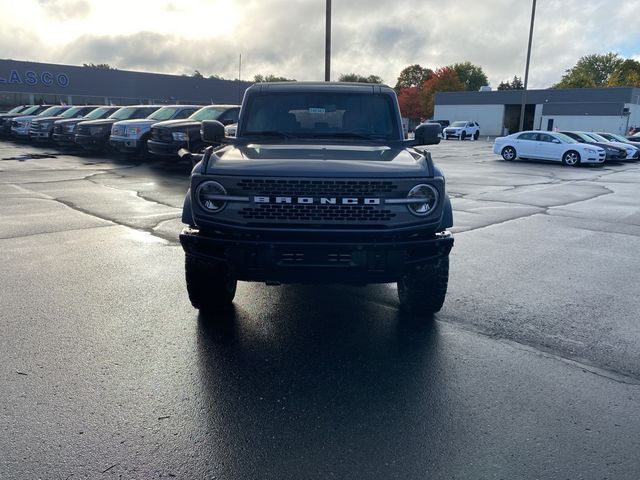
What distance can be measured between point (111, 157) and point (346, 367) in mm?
18704

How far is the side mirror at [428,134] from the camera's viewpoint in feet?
17.1

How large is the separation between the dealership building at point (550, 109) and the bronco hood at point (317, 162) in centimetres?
5630

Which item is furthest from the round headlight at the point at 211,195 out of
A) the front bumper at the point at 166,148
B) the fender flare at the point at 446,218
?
the front bumper at the point at 166,148

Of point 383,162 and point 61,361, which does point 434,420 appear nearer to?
point 383,162

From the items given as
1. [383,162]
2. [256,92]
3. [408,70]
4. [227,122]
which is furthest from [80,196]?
[408,70]

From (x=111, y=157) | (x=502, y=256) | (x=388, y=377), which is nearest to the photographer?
(x=388, y=377)

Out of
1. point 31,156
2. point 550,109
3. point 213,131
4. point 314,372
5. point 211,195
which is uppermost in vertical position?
point 550,109

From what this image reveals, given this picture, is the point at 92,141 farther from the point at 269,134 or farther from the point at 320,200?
the point at 320,200

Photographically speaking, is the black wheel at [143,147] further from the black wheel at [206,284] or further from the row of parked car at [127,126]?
the black wheel at [206,284]

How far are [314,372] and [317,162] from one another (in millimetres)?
1514

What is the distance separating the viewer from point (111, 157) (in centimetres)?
2019

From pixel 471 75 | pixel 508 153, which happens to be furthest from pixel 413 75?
pixel 508 153

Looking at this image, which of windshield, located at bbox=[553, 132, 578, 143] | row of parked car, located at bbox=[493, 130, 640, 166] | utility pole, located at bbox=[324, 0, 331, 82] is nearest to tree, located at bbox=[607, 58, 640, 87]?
row of parked car, located at bbox=[493, 130, 640, 166]

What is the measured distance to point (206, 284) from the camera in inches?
170
